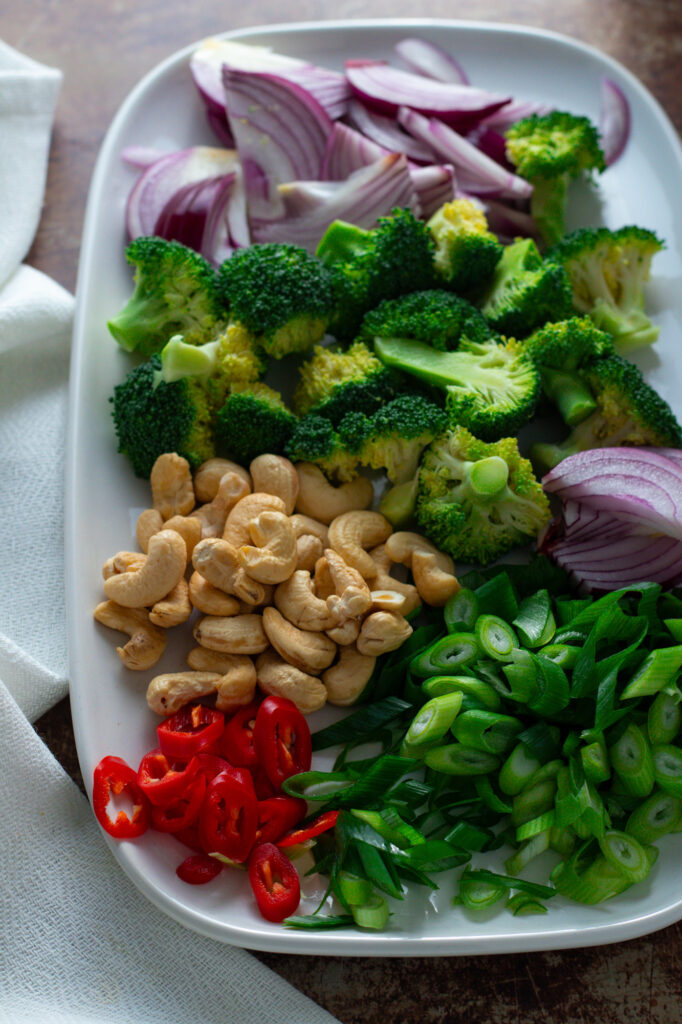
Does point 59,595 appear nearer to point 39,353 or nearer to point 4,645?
point 4,645

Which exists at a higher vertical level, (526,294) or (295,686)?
(526,294)

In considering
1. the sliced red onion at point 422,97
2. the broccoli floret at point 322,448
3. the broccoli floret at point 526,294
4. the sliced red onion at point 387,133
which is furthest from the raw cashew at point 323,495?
the sliced red onion at point 422,97

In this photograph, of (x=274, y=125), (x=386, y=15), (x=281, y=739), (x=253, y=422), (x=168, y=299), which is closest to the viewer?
(x=281, y=739)

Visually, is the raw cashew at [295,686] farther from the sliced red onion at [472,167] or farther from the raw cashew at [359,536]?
the sliced red onion at [472,167]

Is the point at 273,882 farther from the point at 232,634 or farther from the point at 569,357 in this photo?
the point at 569,357

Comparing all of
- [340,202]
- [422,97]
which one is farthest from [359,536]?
[422,97]

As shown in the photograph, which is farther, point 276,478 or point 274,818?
point 276,478
